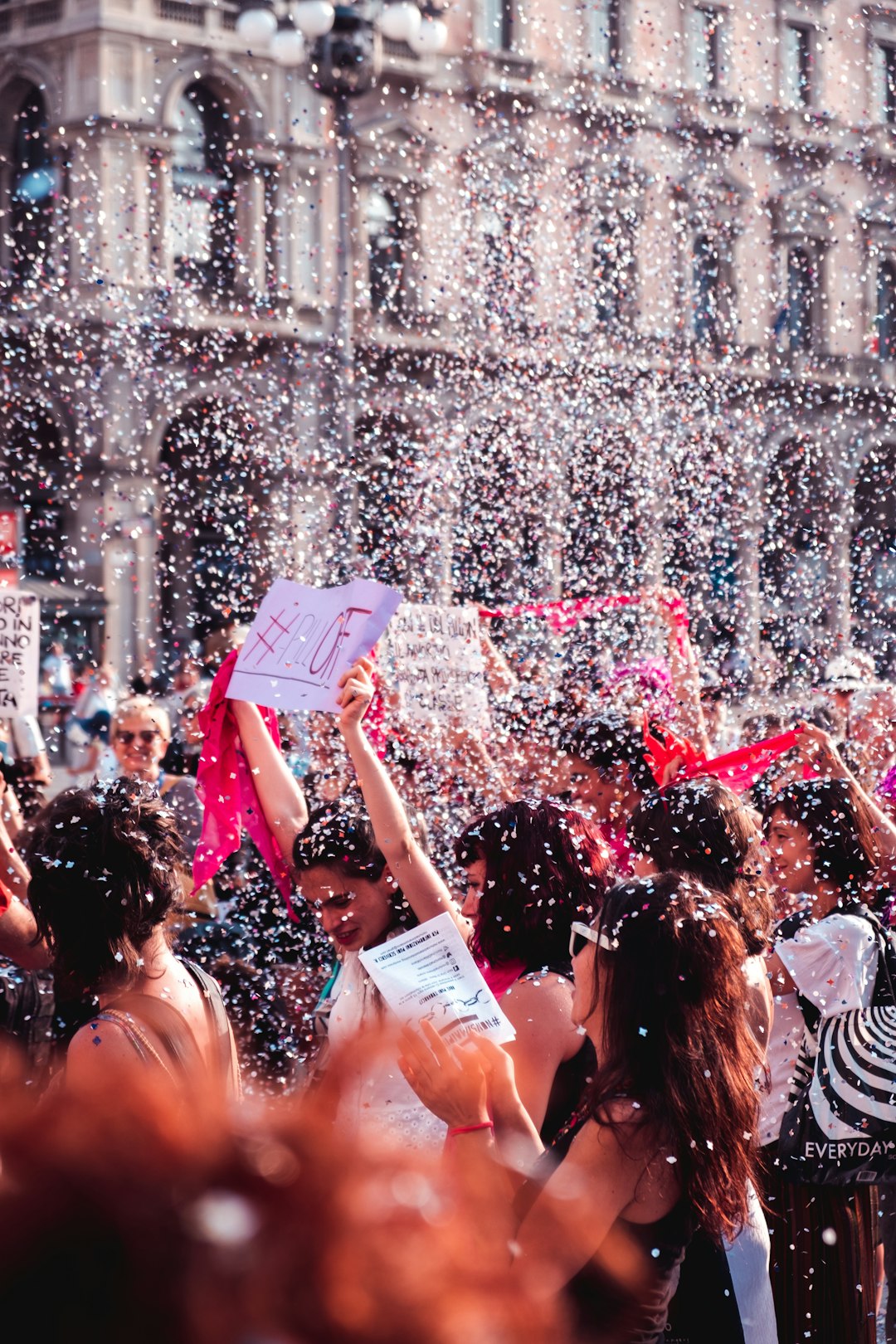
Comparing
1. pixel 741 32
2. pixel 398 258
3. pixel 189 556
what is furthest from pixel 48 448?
pixel 741 32

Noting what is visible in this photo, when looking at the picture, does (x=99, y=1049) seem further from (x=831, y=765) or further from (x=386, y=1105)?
(x=831, y=765)

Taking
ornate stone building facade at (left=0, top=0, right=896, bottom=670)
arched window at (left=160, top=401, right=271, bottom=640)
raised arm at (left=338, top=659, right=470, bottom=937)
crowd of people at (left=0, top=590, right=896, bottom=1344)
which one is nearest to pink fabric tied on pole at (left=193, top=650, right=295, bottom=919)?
crowd of people at (left=0, top=590, right=896, bottom=1344)

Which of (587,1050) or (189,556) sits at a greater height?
(189,556)

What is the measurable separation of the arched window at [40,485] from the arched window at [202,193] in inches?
106

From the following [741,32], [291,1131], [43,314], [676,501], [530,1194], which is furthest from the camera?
[43,314]

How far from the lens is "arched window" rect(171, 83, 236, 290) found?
1638 cm

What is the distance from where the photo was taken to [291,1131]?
724mm

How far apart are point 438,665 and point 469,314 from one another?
32.3 ft

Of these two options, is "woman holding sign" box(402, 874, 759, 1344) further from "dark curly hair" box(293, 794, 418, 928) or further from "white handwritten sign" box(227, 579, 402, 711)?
"white handwritten sign" box(227, 579, 402, 711)

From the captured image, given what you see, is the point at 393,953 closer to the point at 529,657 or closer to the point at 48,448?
the point at 529,657

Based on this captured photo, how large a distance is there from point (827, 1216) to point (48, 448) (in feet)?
53.4

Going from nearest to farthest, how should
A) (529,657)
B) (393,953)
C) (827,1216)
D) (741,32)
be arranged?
(393,953)
(827,1216)
(529,657)
(741,32)

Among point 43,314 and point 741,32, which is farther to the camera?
point 43,314

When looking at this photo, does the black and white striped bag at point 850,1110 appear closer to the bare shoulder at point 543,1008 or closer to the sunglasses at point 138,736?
the bare shoulder at point 543,1008
